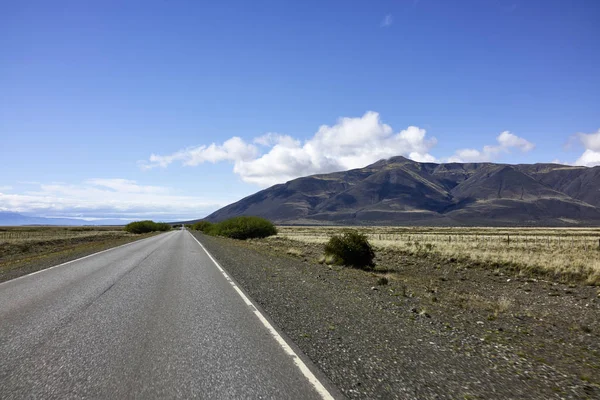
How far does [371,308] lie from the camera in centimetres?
1013

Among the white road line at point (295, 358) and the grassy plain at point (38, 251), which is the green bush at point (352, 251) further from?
the grassy plain at point (38, 251)

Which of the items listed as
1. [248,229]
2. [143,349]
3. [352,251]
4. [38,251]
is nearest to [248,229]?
[248,229]

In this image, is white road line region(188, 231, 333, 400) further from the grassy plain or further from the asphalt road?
the grassy plain

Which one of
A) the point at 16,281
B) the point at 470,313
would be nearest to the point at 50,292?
the point at 16,281

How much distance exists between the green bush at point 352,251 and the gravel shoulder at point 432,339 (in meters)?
8.29

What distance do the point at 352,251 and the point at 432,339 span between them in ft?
54.5

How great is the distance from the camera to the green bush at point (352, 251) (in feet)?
78.3

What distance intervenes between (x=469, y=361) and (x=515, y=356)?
1007mm

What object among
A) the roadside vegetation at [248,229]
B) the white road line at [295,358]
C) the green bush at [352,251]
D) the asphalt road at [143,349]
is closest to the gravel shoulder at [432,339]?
the white road line at [295,358]

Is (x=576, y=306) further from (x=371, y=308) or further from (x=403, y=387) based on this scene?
(x=403, y=387)

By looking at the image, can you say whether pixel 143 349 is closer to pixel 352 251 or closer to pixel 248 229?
pixel 352 251

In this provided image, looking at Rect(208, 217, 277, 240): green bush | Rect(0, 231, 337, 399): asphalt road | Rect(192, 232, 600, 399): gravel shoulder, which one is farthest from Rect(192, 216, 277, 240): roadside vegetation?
Rect(0, 231, 337, 399): asphalt road

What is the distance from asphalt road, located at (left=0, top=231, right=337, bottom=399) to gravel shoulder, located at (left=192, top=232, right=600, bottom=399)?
681 mm

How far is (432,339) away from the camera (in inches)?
289
